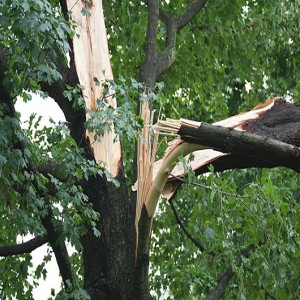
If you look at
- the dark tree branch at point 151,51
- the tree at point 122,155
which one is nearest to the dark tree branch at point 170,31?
the tree at point 122,155

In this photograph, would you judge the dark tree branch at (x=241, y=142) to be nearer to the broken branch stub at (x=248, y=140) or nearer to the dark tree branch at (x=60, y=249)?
the broken branch stub at (x=248, y=140)

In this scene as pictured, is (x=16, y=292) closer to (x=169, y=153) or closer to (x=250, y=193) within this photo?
(x=250, y=193)

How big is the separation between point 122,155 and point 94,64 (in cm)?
89

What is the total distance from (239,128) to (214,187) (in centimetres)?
166

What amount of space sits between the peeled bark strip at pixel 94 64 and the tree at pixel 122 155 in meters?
0.01

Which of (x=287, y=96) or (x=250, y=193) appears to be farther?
(x=287, y=96)

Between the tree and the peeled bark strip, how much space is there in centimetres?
1

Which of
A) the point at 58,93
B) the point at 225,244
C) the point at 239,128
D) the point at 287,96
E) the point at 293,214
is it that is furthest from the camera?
the point at 287,96

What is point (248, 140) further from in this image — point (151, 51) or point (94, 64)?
point (151, 51)

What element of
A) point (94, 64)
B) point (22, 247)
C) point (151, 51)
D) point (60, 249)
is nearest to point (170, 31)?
point (151, 51)

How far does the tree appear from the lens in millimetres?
7062

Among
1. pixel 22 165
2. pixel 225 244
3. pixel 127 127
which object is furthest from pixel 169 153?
pixel 225 244

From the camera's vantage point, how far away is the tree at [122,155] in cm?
706

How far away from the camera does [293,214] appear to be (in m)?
10.8
